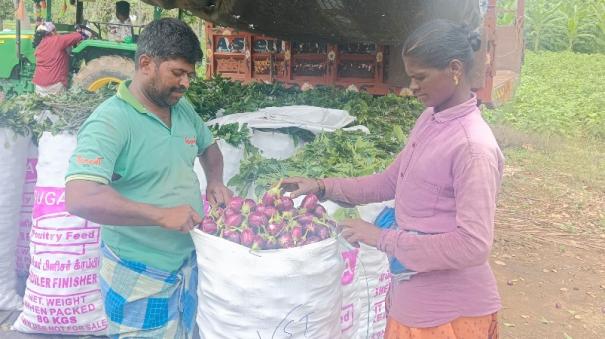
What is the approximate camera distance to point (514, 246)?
17.3 ft

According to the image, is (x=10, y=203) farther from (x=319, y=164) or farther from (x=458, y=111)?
(x=458, y=111)

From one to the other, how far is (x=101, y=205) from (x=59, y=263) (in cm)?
138

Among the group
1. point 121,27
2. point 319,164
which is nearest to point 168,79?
point 319,164

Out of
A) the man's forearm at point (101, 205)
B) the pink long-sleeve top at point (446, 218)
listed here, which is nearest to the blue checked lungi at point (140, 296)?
the man's forearm at point (101, 205)

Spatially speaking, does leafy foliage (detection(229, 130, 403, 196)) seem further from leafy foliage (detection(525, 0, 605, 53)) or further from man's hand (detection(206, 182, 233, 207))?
leafy foliage (detection(525, 0, 605, 53))

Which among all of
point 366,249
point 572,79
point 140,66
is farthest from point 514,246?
point 572,79

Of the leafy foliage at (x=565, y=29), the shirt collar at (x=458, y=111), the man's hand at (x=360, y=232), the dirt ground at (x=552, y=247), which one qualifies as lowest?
the dirt ground at (x=552, y=247)

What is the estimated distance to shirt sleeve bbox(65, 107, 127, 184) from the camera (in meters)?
1.88

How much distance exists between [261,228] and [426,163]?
61 centimetres

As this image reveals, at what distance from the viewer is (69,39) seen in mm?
7285

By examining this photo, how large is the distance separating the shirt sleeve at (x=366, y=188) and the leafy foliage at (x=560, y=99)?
8.42 m

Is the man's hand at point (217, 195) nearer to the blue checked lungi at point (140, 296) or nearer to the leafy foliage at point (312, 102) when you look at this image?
the blue checked lungi at point (140, 296)

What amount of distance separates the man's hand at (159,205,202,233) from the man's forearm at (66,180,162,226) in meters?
0.06

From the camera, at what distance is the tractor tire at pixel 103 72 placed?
23.5ft
